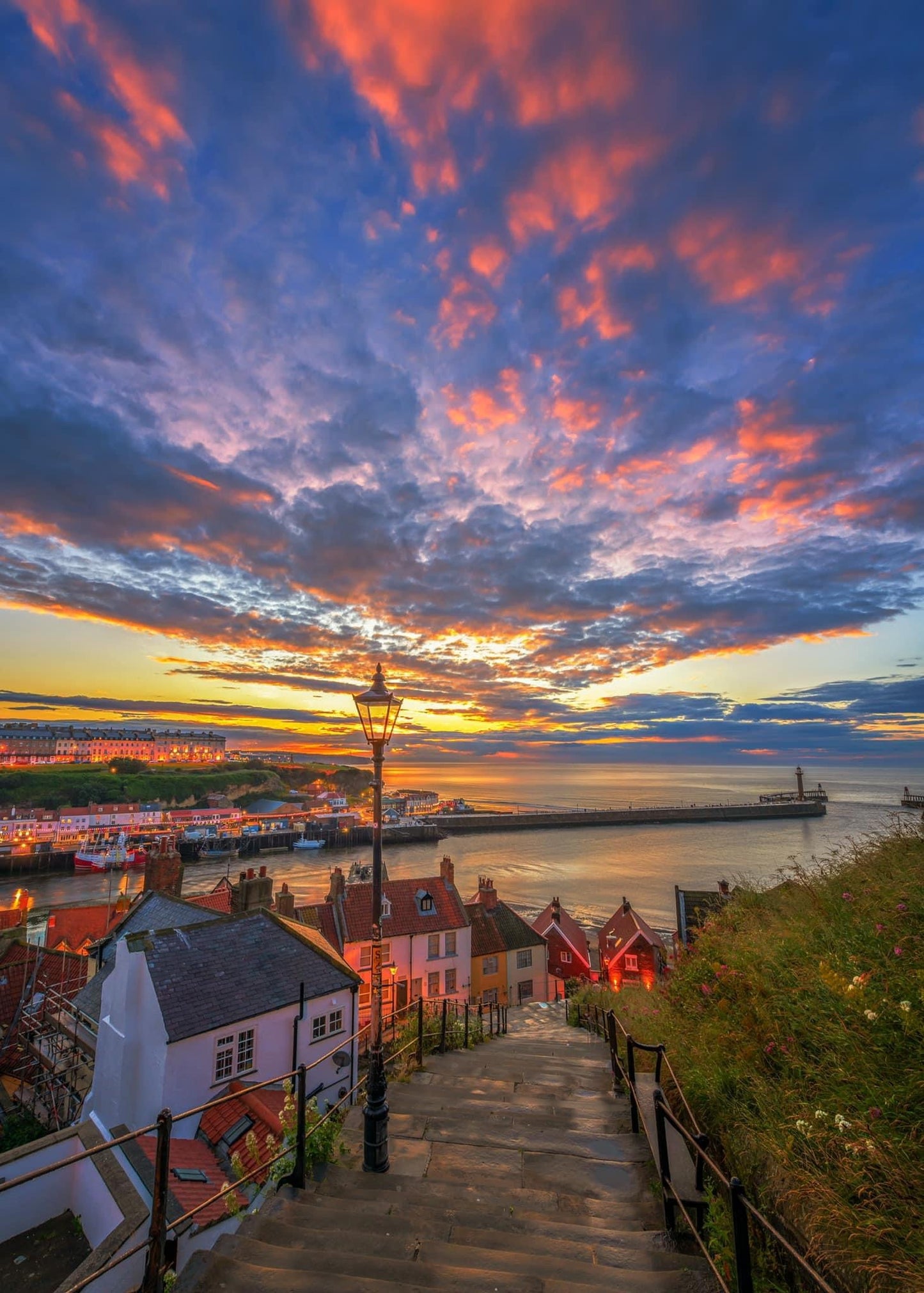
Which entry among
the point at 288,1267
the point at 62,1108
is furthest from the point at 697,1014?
the point at 62,1108

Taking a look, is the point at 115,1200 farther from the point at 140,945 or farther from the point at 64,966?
the point at 64,966

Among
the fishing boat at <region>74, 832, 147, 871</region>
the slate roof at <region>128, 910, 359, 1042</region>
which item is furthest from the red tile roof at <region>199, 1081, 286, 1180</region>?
the fishing boat at <region>74, 832, 147, 871</region>

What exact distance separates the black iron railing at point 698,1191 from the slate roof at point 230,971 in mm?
10901

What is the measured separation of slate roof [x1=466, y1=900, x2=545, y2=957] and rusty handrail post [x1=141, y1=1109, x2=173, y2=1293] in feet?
102

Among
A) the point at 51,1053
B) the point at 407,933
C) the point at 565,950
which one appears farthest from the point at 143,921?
the point at 565,950

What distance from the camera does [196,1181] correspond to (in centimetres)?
1042

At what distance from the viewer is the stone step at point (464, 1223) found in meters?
4.09

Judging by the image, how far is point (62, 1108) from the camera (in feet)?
56.3

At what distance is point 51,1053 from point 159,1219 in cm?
2221

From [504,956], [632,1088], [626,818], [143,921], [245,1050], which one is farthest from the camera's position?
[626,818]

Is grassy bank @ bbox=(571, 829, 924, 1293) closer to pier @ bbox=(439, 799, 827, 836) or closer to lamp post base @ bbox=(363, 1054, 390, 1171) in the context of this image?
lamp post base @ bbox=(363, 1054, 390, 1171)

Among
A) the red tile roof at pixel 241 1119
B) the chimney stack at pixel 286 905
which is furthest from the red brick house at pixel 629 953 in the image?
the red tile roof at pixel 241 1119

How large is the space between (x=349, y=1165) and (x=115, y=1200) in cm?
448

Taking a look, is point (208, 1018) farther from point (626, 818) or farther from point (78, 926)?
point (626, 818)
